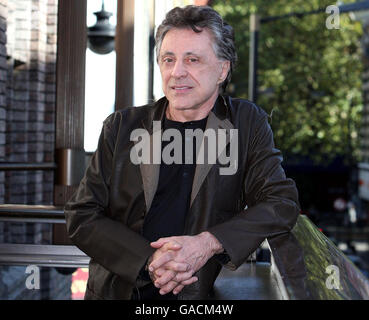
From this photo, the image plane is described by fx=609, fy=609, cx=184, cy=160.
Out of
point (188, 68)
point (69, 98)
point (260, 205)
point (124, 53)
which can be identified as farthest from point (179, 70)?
point (124, 53)

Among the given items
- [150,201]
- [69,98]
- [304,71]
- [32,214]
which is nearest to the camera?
[150,201]

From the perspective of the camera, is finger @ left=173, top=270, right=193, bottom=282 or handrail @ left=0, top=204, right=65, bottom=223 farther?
handrail @ left=0, top=204, right=65, bottom=223

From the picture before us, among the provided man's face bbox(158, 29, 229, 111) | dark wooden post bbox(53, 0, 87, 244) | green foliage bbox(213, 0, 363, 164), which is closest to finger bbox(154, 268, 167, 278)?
man's face bbox(158, 29, 229, 111)

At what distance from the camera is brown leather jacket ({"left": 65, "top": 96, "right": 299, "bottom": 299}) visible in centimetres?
201

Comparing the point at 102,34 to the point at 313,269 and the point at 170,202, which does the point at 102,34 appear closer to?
the point at 170,202

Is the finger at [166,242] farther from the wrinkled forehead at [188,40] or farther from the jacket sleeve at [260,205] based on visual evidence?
the wrinkled forehead at [188,40]

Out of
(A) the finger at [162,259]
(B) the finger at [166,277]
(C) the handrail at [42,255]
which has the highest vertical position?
(A) the finger at [162,259]

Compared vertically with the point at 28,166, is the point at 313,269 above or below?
below

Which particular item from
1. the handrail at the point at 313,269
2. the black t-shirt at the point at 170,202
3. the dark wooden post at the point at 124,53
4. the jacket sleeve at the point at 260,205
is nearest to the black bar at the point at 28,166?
the dark wooden post at the point at 124,53

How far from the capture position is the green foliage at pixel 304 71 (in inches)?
1024

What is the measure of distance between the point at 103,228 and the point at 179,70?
65cm

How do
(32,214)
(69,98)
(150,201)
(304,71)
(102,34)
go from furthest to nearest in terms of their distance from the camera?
1. (304,71)
2. (102,34)
3. (69,98)
4. (32,214)
5. (150,201)

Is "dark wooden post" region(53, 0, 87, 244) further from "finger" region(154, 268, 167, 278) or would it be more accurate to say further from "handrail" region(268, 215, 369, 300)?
"handrail" region(268, 215, 369, 300)

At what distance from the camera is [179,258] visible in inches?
77.2
